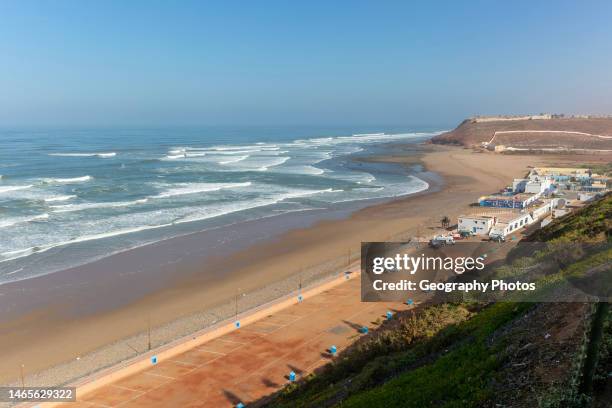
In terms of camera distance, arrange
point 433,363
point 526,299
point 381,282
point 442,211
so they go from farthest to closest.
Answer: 1. point 442,211
2. point 381,282
3. point 526,299
4. point 433,363

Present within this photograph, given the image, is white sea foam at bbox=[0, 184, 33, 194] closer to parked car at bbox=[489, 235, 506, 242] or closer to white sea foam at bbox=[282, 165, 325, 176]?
white sea foam at bbox=[282, 165, 325, 176]

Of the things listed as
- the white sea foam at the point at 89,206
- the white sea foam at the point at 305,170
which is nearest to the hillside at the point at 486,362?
the white sea foam at the point at 89,206

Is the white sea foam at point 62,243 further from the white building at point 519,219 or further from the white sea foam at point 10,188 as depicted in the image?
the white building at point 519,219

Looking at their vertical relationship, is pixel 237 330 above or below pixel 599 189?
below

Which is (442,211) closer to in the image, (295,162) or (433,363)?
(433,363)

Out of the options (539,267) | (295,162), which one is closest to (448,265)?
(539,267)

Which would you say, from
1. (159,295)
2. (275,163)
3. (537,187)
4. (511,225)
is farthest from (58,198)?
(537,187)

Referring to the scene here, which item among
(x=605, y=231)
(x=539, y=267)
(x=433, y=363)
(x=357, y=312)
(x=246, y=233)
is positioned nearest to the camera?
(x=433, y=363)
